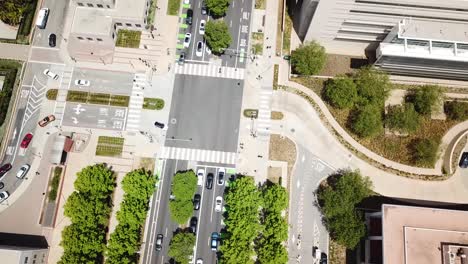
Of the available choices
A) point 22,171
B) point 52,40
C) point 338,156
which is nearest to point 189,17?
point 52,40

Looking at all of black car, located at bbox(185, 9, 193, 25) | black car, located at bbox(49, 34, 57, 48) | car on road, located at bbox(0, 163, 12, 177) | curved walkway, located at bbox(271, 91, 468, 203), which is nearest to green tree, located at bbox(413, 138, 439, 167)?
curved walkway, located at bbox(271, 91, 468, 203)

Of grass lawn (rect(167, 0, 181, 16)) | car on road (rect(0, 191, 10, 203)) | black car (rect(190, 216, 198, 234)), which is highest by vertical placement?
grass lawn (rect(167, 0, 181, 16))

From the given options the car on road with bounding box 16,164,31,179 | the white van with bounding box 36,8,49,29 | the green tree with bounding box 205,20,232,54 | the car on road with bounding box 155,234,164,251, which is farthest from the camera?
the white van with bounding box 36,8,49,29

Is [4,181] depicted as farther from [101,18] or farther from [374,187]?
[374,187]

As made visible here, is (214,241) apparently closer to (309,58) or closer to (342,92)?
(342,92)

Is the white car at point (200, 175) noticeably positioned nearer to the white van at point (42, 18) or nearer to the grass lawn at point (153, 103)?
the grass lawn at point (153, 103)

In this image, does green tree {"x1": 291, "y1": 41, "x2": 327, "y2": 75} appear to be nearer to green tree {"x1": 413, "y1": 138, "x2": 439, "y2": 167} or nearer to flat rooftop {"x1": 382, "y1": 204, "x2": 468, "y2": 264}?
green tree {"x1": 413, "y1": 138, "x2": 439, "y2": 167}

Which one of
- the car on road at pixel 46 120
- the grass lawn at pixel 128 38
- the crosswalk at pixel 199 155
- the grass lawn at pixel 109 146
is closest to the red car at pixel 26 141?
the car on road at pixel 46 120
